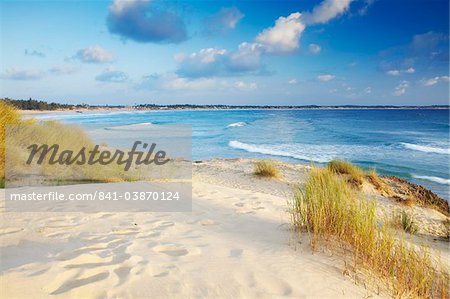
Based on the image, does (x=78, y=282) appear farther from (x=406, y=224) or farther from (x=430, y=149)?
(x=430, y=149)

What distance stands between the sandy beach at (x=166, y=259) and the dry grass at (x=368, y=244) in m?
A: 0.22

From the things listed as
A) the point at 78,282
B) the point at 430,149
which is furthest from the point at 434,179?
the point at 78,282

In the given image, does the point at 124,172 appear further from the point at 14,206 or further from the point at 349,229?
the point at 349,229

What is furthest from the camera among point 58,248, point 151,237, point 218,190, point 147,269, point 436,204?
point 436,204

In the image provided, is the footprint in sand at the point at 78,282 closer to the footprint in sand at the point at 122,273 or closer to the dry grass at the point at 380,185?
the footprint in sand at the point at 122,273

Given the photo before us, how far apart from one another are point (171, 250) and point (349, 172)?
974cm

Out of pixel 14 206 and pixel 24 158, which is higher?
pixel 24 158

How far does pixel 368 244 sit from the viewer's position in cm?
379

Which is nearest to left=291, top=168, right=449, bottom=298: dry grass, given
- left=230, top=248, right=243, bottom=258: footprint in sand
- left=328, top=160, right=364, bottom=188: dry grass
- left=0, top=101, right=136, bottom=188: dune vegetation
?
left=230, top=248, right=243, bottom=258: footprint in sand

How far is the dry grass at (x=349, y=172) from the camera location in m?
11.6

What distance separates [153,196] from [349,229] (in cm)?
463

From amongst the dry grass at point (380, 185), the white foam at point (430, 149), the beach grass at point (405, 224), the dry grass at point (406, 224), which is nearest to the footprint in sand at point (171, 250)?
the beach grass at point (405, 224)

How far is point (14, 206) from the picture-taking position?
6137mm

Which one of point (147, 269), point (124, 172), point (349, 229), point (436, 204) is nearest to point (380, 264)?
point (349, 229)
